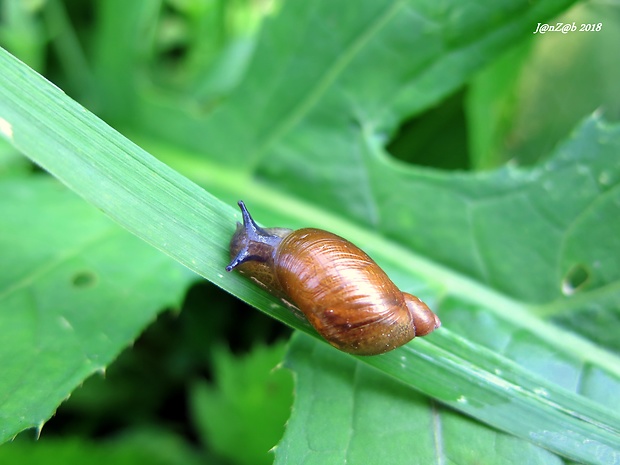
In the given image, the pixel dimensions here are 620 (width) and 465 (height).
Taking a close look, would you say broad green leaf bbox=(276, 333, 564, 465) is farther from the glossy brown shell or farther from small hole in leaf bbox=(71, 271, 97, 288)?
small hole in leaf bbox=(71, 271, 97, 288)

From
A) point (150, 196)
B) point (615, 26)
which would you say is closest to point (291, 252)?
point (150, 196)

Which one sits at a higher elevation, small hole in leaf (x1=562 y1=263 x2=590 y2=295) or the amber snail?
small hole in leaf (x1=562 y1=263 x2=590 y2=295)

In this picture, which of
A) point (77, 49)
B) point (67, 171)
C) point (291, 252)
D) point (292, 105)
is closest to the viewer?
point (67, 171)

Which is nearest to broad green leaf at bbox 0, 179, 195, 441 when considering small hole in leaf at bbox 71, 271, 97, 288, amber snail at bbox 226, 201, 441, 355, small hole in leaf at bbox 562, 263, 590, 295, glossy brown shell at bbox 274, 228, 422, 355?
small hole in leaf at bbox 71, 271, 97, 288

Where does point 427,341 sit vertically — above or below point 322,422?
above

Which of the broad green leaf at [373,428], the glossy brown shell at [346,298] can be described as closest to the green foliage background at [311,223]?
the broad green leaf at [373,428]

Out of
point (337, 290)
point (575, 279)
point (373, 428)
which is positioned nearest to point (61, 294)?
point (337, 290)

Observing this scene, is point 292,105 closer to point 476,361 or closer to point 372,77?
point 372,77
